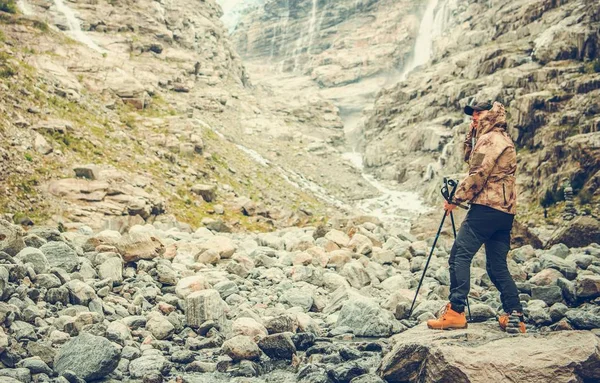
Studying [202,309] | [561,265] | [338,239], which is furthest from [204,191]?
[202,309]

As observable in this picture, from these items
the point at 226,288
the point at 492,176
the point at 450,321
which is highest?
the point at 492,176

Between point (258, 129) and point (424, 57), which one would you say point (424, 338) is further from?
point (424, 57)

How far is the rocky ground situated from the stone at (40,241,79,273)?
0.03 metres

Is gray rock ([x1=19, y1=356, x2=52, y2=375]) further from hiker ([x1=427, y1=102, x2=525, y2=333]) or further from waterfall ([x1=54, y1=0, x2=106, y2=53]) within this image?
waterfall ([x1=54, y1=0, x2=106, y2=53])

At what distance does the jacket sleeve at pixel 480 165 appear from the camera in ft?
24.4

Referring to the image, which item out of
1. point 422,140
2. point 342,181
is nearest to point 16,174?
point 342,181

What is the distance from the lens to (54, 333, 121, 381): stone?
260 inches

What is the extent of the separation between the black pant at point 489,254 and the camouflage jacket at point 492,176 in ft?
0.47

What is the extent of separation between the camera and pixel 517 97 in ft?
176

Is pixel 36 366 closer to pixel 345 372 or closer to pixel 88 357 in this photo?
pixel 88 357

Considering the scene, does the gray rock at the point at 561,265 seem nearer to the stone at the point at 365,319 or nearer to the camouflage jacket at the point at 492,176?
the stone at the point at 365,319

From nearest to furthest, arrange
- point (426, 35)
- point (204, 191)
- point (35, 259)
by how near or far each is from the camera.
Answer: point (35, 259)
point (204, 191)
point (426, 35)

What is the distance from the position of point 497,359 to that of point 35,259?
8.32 m

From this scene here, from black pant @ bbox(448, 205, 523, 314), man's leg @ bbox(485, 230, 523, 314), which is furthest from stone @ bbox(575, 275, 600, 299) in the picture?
black pant @ bbox(448, 205, 523, 314)
